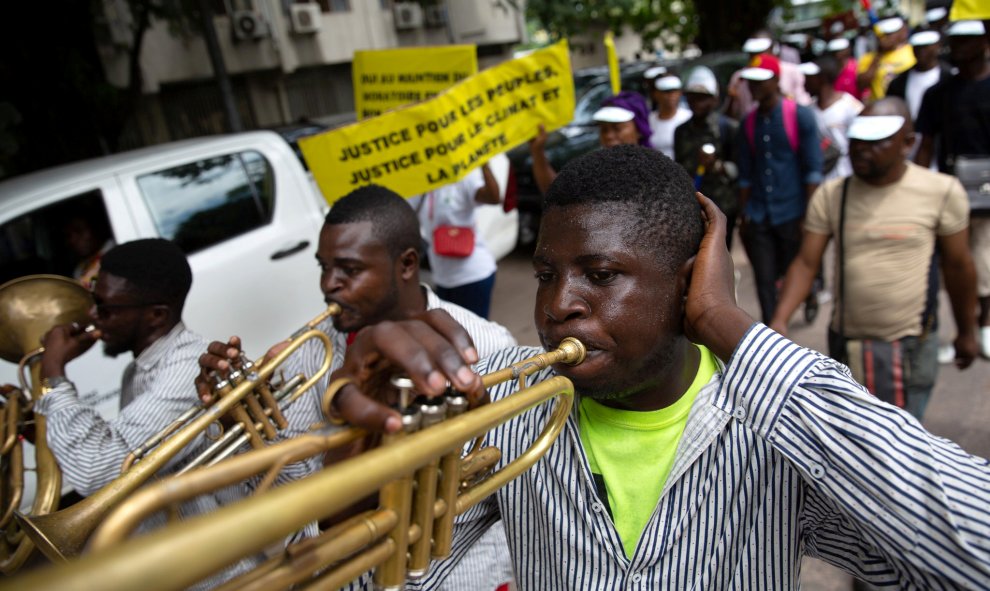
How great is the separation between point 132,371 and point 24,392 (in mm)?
412

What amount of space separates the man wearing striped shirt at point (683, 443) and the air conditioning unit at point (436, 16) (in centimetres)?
1529

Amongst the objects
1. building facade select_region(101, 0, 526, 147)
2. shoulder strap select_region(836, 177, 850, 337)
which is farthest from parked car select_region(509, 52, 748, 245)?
shoulder strap select_region(836, 177, 850, 337)

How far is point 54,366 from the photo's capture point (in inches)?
99.8

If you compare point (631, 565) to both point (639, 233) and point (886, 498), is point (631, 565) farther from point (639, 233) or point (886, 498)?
point (639, 233)

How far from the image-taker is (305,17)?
13.3 m

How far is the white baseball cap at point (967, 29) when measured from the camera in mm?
4488

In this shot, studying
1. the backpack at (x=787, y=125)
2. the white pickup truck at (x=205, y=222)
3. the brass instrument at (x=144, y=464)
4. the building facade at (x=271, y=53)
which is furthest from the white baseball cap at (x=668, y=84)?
the building facade at (x=271, y=53)

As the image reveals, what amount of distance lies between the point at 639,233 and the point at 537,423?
1.60 ft


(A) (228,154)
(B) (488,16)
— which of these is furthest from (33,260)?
(B) (488,16)

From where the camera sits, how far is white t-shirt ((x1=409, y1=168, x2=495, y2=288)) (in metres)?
4.37

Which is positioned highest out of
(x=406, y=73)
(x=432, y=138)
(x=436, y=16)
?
(x=436, y=16)

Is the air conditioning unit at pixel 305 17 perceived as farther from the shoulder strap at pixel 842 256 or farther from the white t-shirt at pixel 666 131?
the shoulder strap at pixel 842 256

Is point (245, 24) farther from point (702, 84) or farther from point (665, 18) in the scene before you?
point (702, 84)

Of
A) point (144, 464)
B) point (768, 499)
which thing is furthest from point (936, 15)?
point (144, 464)
